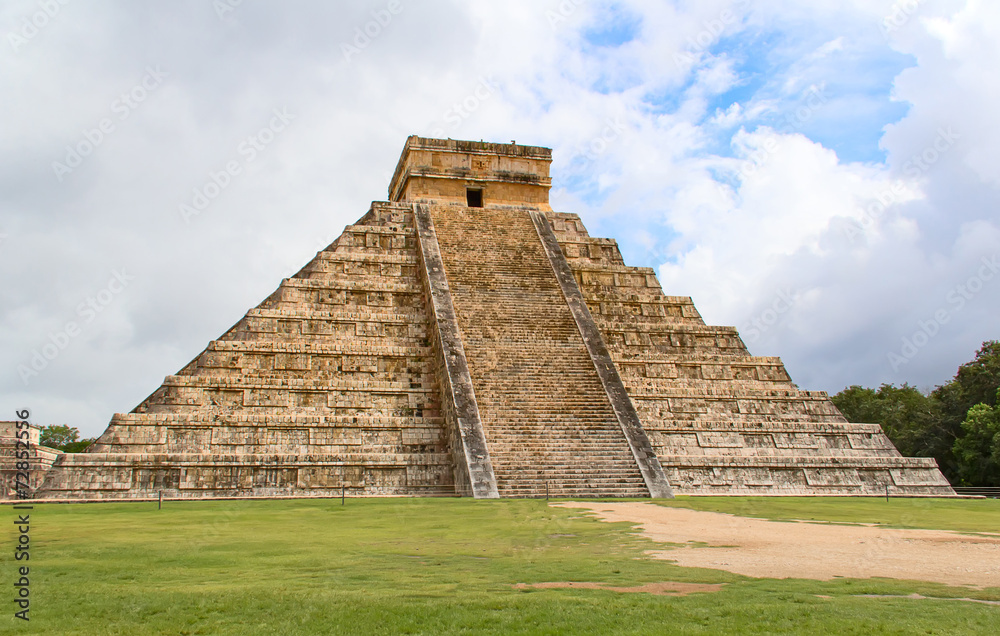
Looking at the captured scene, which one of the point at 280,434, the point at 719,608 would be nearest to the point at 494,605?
the point at 719,608

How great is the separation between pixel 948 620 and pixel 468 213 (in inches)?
831

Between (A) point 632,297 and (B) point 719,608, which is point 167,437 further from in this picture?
(B) point 719,608

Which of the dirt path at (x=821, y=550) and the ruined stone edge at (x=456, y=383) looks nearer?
the dirt path at (x=821, y=550)

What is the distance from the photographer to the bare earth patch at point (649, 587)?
572 cm

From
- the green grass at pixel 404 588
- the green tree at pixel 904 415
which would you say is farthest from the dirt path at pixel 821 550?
the green tree at pixel 904 415

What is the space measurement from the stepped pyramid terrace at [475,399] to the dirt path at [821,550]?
4.90 m

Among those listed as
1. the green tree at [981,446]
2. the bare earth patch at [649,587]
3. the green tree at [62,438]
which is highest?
the green tree at [62,438]

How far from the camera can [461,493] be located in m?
15.4

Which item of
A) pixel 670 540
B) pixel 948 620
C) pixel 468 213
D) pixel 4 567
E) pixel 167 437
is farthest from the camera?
pixel 468 213

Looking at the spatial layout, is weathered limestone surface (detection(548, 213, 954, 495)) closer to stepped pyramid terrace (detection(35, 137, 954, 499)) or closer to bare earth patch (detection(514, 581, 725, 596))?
stepped pyramid terrace (detection(35, 137, 954, 499))

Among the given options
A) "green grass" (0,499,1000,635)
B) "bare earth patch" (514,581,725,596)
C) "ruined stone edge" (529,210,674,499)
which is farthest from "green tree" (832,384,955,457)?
"bare earth patch" (514,581,725,596)

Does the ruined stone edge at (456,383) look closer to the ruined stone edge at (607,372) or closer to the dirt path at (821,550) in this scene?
the ruined stone edge at (607,372)

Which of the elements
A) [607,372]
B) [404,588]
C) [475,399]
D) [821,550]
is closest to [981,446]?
[607,372]

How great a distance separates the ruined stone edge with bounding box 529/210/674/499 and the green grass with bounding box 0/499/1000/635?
574 cm
